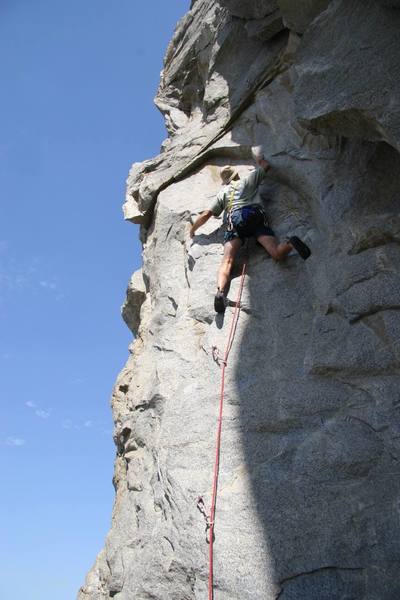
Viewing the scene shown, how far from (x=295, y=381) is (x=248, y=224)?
2179 mm

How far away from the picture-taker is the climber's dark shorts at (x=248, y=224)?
6575mm

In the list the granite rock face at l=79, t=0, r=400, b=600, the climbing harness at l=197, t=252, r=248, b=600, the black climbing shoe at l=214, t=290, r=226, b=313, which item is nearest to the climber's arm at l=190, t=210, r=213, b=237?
the granite rock face at l=79, t=0, r=400, b=600

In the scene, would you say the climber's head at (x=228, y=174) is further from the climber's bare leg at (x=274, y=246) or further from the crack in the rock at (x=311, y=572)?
the crack in the rock at (x=311, y=572)

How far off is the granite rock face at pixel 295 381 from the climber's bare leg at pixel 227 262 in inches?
6.5

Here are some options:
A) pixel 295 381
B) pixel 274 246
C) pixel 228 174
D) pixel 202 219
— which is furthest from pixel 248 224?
pixel 295 381

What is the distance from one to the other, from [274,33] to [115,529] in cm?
694

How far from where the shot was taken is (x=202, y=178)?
8.53 meters

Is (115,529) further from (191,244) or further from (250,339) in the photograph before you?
(191,244)

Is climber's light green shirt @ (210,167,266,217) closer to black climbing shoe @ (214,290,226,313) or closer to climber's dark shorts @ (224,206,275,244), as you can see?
climber's dark shorts @ (224,206,275,244)

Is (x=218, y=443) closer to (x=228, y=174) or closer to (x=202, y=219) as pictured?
(x=202, y=219)

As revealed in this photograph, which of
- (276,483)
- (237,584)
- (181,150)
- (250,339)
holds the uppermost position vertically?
(181,150)

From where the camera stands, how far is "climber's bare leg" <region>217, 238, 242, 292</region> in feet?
21.0

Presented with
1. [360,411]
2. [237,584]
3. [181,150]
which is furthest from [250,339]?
[181,150]

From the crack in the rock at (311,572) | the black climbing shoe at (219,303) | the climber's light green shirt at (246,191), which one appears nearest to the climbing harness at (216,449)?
the black climbing shoe at (219,303)
